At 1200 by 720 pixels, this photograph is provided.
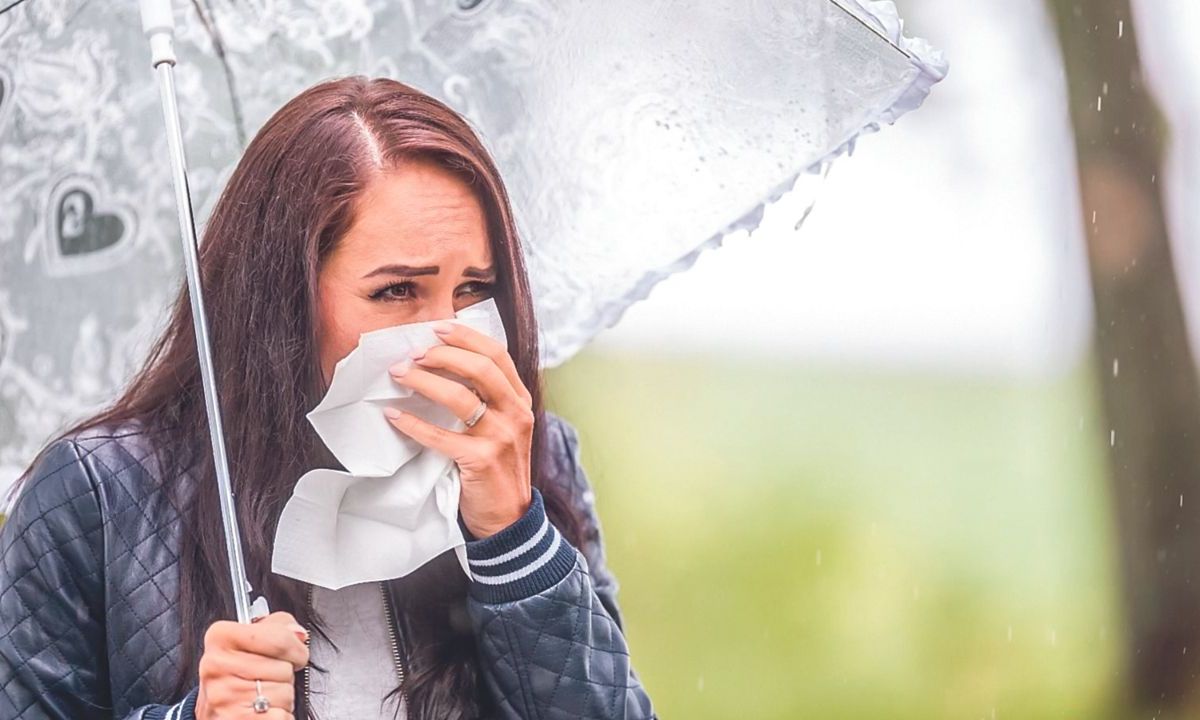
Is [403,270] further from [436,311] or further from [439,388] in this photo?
[439,388]

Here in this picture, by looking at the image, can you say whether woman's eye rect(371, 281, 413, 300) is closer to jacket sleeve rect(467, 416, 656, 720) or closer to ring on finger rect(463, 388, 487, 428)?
ring on finger rect(463, 388, 487, 428)

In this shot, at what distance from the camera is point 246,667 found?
1.73 m

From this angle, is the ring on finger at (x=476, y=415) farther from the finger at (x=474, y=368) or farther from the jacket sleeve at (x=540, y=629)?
the jacket sleeve at (x=540, y=629)

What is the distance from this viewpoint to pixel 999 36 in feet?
14.1

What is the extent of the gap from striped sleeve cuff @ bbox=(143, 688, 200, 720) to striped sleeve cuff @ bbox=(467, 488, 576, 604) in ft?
1.34

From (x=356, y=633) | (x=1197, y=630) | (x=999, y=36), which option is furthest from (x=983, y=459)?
(x=356, y=633)

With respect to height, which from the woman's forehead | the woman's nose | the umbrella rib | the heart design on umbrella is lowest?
the woman's nose

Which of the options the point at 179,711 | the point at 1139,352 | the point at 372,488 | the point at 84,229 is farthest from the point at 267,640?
the point at 1139,352

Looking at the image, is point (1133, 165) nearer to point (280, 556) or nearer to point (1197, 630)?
point (1197, 630)

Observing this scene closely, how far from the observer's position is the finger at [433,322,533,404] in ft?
6.58

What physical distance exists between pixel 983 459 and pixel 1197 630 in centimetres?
78

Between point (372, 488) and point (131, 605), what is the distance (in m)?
0.36

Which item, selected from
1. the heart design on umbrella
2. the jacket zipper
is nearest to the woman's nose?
the jacket zipper

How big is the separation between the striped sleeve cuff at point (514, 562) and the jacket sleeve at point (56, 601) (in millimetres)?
448
